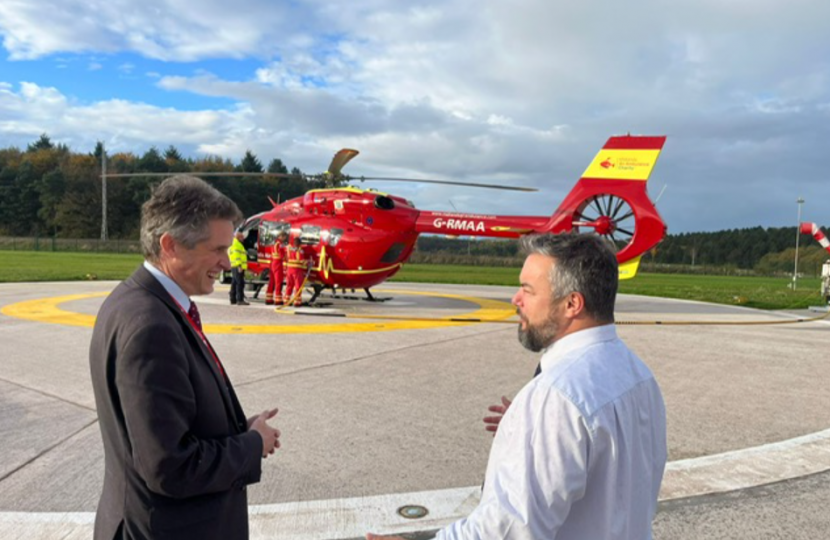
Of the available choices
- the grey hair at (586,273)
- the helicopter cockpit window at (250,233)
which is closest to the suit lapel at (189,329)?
the grey hair at (586,273)

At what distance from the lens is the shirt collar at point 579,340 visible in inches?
63.8

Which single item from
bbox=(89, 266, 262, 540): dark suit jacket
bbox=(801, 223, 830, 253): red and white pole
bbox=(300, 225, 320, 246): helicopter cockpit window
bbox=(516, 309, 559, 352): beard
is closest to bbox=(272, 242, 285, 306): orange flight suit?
bbox=(300, 225, 320, 246): helicopter cockpit window

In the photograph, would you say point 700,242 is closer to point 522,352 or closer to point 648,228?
point 648,228

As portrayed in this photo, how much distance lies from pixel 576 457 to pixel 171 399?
1175 millimetres

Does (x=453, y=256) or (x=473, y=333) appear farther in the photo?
(x=453, y=256)

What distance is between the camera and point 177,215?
1.94 meters

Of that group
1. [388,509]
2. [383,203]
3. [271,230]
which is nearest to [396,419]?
[388,509]

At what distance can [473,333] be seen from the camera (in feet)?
33.5

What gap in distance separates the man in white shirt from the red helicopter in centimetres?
1144

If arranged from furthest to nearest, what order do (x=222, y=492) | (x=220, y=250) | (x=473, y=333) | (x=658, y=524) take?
(x=473, y=333) → (x=658, y=524) → (x=220, y=250) → (x=222, y=492)

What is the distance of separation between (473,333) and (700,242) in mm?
91034

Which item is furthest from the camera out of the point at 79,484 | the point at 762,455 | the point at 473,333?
the point at 473,333

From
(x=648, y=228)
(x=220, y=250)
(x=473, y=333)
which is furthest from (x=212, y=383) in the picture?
(x=648, y=228)

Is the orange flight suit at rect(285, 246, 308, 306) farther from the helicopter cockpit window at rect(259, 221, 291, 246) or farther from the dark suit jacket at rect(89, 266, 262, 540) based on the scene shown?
the dark suit jacket at rect(89, 266, 262, 540)
